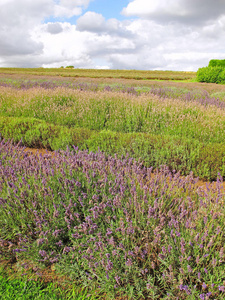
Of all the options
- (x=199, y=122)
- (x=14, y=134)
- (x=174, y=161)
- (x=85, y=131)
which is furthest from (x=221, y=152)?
(x=14, y=134)

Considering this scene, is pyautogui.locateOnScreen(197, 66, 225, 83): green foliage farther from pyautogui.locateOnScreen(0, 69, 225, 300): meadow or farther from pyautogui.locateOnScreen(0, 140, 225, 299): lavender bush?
pyautogui.locateOnScreen(0, 140, 225, 299): lavender bush

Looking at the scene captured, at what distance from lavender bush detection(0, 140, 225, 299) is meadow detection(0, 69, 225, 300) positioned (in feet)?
0.05

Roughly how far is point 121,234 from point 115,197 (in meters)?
0.37

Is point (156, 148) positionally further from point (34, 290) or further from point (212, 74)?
point (212, 74)

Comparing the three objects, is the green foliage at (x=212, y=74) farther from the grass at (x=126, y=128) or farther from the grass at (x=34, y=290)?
the grass at (x=34, y=290)

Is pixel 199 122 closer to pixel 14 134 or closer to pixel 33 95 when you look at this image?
pixel 14 134

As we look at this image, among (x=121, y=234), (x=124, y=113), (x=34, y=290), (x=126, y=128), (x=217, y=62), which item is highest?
(x=217, y=62)

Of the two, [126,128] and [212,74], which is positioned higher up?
[212,74]

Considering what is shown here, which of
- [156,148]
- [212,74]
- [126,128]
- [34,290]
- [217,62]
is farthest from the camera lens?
[217,62]

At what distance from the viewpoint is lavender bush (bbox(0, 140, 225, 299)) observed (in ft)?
5.86

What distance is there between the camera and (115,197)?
7.74ft

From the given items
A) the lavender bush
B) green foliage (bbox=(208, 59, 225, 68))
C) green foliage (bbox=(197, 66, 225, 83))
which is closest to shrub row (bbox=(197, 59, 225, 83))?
green foliage (bbox=(197, 66, 225, 83))

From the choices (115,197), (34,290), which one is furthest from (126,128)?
(34,290)

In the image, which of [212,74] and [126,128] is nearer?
[126,128]
